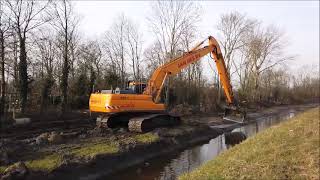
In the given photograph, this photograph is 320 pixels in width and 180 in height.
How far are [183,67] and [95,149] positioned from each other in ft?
29.4

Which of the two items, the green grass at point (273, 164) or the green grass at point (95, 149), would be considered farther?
the green grass at point (95, 149)

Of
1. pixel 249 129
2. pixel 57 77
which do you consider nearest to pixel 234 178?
pixel 249 129

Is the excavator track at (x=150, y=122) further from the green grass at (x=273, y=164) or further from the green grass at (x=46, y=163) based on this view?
the green grass at (x=273, y=164)

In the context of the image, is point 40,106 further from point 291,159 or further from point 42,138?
point 291,159

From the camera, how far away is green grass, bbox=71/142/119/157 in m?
13.7

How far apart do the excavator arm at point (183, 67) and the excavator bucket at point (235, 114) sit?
480mm

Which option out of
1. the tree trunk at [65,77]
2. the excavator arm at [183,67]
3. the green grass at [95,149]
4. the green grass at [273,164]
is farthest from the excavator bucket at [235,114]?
the tree trunk at [65,77]

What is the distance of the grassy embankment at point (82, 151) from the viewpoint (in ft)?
39.1

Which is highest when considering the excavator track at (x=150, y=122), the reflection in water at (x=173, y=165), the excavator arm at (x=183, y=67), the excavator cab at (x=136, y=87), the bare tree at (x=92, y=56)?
A: the bare tree at (x=92, y=56)

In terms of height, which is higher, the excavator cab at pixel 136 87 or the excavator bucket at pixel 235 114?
the excavator cab at pixel 136 87

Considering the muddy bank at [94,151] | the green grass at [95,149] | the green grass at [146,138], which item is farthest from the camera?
the green grass at [146,138]

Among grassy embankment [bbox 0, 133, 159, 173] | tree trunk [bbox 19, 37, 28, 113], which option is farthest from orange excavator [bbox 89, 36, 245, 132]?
tree trunk [bbox 19, 37, 28, 113]

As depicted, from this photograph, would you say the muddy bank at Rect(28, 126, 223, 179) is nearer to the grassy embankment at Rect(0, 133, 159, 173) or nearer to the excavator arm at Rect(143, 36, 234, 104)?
the grassy embankment at Rect(0, 133, 159, 173)

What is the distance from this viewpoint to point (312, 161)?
977 cm
